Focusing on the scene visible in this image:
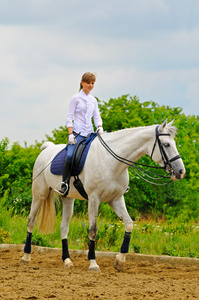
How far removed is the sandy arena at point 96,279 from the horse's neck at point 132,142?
5.94 ft

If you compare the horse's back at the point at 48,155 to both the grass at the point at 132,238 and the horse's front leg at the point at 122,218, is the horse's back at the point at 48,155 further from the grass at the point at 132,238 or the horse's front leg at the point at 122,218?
the grass at the point at 132,238

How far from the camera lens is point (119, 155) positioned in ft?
23.0

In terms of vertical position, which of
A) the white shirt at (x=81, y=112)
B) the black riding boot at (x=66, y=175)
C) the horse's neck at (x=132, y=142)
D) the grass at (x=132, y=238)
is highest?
the white shirt at (x=81, y=112)

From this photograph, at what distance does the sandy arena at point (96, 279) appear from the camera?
5480 mm

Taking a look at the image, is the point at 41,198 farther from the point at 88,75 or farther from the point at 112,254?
the point at 88,75

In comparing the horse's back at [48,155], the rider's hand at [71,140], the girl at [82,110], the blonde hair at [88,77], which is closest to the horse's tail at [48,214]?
the horse's back at [48,155]

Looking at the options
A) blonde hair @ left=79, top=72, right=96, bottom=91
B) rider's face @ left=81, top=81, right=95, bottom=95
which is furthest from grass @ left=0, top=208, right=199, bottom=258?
blonde hair @ left=79, top=72, right=96, bottom=91

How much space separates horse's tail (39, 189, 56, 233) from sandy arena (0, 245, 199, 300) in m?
0.60

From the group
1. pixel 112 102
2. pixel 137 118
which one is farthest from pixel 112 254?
pixel 112 102

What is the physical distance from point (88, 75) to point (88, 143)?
3.72 feet

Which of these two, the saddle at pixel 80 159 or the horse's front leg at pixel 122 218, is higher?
the saddle at pixel 80 159

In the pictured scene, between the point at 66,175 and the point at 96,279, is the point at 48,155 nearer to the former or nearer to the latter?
the point at 66,175

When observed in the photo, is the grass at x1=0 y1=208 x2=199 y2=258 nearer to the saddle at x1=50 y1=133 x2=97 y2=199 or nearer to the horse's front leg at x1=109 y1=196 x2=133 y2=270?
the horse's front leg at x1=109 y1=196 x2=133 y2=270

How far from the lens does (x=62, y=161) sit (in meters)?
7.64
